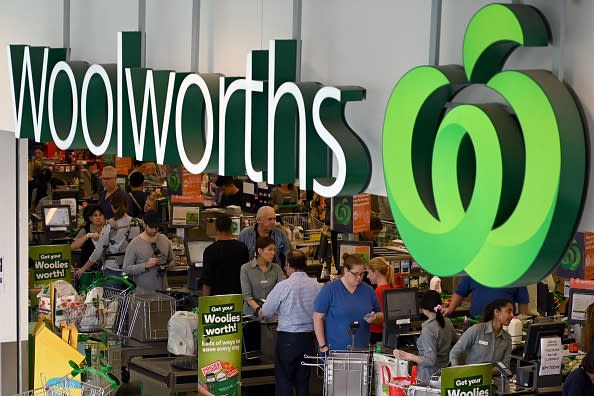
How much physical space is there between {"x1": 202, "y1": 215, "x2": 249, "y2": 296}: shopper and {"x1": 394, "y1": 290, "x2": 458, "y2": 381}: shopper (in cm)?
207

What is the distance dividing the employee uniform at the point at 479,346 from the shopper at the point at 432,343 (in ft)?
0.58

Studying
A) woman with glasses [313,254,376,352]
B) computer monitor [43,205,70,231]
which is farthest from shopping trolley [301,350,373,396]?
computer monitor [43,205,70,231]

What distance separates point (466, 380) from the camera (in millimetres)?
8164

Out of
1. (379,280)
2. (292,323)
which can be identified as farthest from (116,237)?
(292,323)

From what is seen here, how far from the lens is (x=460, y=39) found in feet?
15.0

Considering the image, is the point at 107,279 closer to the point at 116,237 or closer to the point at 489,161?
the point at 116,237

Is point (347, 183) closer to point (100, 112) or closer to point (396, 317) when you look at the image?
point (100, 112)

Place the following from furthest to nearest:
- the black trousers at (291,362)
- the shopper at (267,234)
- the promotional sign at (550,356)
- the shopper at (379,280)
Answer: the shopper at (267,234)
the shopper at (379,280)
the black trousers at (291,362)
the promotional sign at (550,356)

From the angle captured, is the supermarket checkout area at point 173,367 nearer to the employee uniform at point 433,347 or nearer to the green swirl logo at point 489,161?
the employee uniform at point 433,347

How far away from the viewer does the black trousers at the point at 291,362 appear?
954cm

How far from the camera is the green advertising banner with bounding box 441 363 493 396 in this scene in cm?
802

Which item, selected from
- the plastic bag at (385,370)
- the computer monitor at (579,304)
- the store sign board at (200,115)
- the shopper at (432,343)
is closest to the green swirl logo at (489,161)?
the store sign board at (200,115)

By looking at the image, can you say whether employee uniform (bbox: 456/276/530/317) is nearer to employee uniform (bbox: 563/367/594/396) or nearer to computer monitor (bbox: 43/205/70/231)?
employee uniform (bbox: 563/367/594/396)

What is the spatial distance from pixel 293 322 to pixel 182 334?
0.85 m
